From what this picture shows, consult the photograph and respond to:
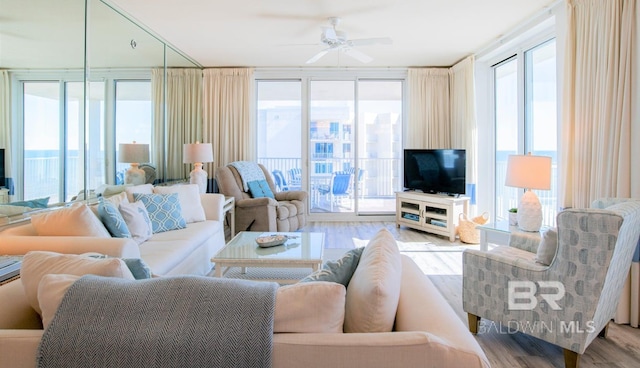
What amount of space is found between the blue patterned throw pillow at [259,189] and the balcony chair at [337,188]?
121cm

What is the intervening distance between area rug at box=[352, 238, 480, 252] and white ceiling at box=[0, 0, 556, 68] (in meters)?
2.55

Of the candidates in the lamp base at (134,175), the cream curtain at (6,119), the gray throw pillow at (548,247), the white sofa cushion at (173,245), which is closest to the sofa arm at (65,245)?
the white sofa cushion at (173,245)

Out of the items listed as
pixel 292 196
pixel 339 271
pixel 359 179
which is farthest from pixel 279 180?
pixel 339 271

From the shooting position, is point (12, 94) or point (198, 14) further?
point (198, 14)

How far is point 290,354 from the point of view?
96 cm

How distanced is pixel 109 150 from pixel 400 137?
4.41 metres

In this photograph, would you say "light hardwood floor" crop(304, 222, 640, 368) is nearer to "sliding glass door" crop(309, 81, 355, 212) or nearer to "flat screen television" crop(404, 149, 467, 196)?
"flat screen television" crop(404, 149, 467, 196)

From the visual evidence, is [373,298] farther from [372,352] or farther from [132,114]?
[132,114]

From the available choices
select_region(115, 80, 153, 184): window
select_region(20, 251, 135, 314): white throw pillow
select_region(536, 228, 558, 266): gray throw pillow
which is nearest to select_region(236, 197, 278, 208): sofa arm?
select_region(115, 80, 153, 184): window

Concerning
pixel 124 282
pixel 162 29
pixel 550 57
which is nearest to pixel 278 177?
pixel 162 29

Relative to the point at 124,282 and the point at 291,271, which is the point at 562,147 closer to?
the point at 291,271

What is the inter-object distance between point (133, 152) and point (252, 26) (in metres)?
1.90

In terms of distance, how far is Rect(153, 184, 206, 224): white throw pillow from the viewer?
3.87 m

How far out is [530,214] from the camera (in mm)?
3012
